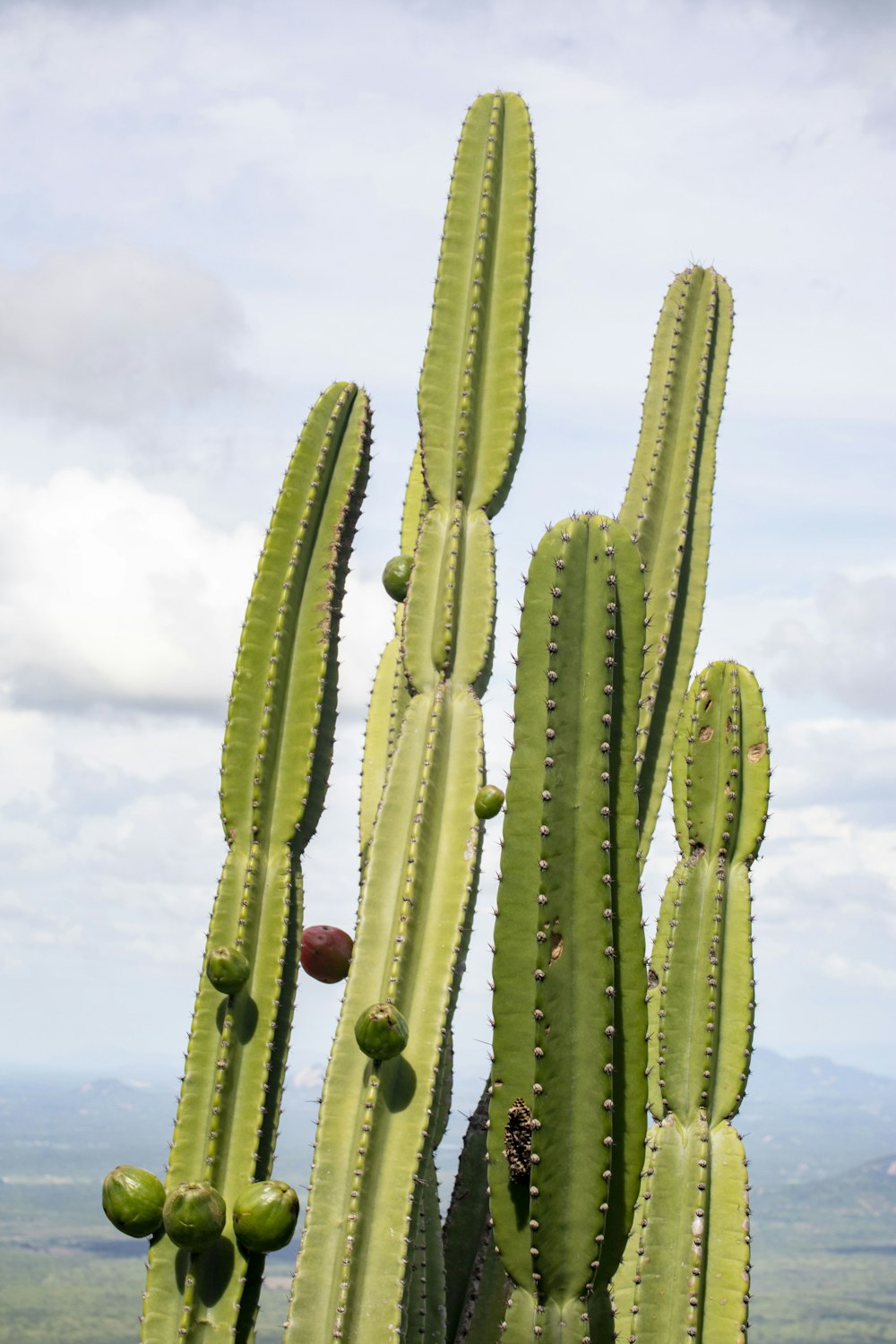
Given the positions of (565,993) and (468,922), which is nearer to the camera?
(565,993)

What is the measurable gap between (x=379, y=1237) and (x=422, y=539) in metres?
2.04

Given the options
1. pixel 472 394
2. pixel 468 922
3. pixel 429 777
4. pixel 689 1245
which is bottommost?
pixel 689 1245

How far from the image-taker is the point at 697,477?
5.83 metres

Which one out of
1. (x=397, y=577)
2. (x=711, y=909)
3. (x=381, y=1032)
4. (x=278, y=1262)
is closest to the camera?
(x=381, y=1032)

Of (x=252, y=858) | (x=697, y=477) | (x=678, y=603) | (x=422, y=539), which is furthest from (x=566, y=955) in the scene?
(x=697, y=477)

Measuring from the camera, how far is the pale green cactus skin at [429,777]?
3703 millimetres

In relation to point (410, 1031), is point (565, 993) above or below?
above

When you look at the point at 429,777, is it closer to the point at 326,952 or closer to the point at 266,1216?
the point at 326,952

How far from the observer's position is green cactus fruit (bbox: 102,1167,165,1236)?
12.8 feet

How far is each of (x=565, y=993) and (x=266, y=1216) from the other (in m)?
A: 1.07

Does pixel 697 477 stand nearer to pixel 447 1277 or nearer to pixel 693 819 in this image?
pixel 693 819

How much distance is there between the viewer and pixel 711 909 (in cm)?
519

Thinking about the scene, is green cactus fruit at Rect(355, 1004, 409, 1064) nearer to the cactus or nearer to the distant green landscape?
the cactus

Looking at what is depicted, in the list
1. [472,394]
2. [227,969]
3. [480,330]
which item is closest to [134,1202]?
[227,969]
